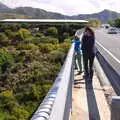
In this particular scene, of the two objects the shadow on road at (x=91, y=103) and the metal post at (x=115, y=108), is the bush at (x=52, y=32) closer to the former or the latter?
the shadow on road at (x=91, y=103)

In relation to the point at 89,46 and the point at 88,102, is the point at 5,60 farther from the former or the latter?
the point at 88,102

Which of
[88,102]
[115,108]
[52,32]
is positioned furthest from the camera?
[52,32]

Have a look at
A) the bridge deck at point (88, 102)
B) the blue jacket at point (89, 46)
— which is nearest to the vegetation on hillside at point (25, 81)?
the blue jacket at point (89, 46)

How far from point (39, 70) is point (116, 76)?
59.3ft

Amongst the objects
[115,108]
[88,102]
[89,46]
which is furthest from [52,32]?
[115,108]

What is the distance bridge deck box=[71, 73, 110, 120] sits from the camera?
9758 mm

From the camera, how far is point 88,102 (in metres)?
11.2

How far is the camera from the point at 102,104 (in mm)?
10930

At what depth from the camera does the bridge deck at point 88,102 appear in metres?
9.76

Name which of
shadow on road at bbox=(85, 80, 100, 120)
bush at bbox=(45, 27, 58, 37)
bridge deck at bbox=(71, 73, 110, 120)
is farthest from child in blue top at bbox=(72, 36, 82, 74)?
bush at bbox=(45, 27, 58, 37)

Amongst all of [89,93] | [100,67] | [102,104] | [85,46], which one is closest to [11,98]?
[100,67]

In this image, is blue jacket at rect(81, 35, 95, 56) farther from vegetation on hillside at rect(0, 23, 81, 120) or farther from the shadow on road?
vegetation on hillside at rect(0, 23, 81, 120)

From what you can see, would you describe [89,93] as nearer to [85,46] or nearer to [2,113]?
[85,46]

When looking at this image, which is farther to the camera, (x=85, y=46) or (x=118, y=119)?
(x=85, y=46)
